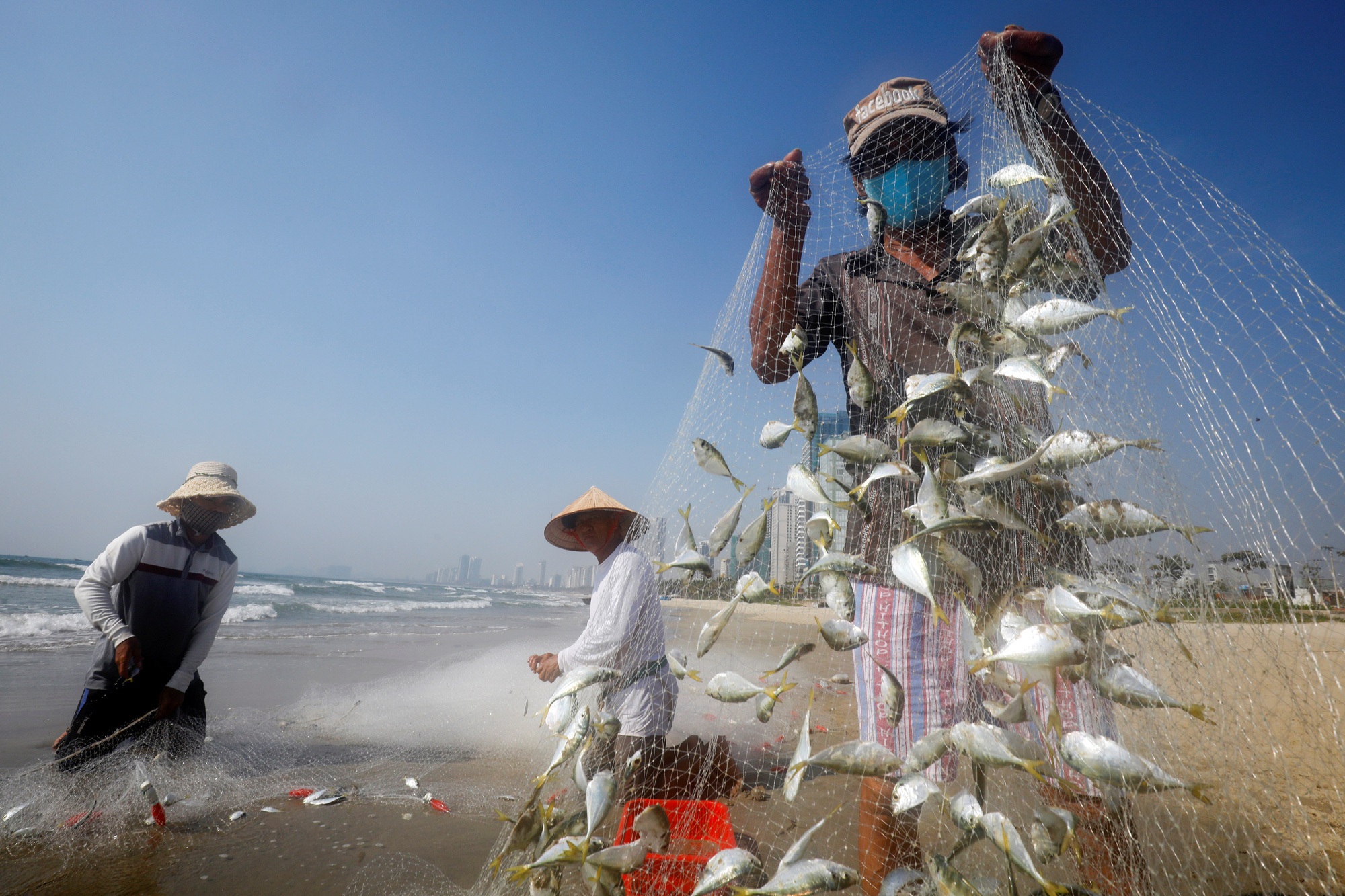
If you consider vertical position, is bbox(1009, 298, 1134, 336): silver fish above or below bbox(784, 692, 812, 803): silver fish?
above

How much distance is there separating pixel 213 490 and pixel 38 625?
12.0 meters

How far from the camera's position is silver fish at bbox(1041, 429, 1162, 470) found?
1.42m

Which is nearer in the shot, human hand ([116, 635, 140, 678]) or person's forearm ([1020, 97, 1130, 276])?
person's forearm ([1020, 97, 1130, 276])

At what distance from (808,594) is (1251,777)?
144 cm

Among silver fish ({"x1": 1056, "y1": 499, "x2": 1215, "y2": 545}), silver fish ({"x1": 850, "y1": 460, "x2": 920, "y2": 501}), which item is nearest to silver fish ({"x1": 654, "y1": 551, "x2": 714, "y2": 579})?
silver fish ({"x1": 850, "y1": 460, "x2": 920, "y2": 501})

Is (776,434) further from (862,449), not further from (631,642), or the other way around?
(631,642)

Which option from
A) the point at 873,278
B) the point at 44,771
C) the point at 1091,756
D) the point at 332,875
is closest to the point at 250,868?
the point at 332,875

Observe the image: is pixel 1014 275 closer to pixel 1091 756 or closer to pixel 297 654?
pixel 1091 756

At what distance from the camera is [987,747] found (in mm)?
1330

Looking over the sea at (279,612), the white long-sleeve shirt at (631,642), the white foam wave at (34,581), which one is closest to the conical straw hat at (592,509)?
the white long-sleeve shirt at (631,642)

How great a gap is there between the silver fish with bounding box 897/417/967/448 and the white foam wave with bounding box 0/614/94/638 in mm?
14281

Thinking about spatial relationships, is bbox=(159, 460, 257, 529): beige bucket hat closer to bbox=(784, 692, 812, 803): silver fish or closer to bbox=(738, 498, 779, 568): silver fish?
bbox=(738, 498, 779, 568): silver fish

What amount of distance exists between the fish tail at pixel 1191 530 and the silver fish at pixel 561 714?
1.85 metres

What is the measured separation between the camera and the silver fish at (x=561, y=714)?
1.92 m
